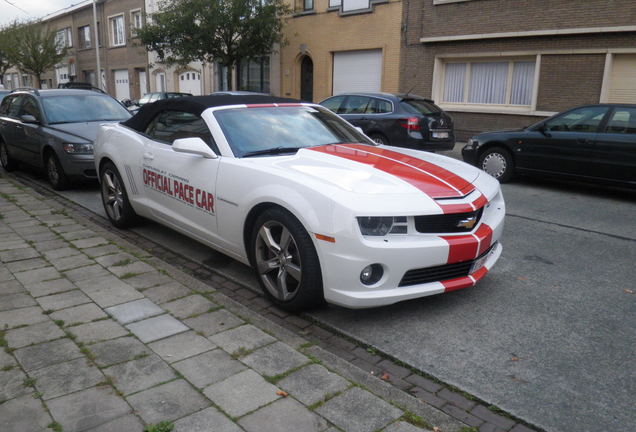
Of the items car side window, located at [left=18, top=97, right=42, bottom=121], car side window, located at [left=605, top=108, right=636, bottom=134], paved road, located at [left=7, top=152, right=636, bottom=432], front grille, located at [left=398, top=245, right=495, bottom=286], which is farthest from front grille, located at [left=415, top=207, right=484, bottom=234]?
car side window, located at [left=18, top=97, right=42, bottom=121]

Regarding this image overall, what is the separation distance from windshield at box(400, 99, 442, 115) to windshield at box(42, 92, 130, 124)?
18.9 ft

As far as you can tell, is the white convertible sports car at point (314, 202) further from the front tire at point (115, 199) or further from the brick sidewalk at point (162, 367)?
the front tire at point (115, 199)

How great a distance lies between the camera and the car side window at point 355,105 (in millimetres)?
12171

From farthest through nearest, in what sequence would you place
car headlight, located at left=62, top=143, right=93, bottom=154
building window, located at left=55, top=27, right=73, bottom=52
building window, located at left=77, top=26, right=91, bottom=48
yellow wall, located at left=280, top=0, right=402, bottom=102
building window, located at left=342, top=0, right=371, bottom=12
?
building window, located at left=55, top=27, right=73, bottom=52, building window, located at left=77, top=26, right=91, bottom=48, building window, located at left=342, top=0, right=371, bottom=12, yellow wall, located at left=280, top=0, right=402, bottom=102, car headlight, located at left=62, top=143, right=93, bottom=154

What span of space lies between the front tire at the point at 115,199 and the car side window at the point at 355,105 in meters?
7.08

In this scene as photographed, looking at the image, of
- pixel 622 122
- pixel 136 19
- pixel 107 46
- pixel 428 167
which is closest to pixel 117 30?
pixel 107 46

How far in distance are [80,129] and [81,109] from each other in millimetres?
842

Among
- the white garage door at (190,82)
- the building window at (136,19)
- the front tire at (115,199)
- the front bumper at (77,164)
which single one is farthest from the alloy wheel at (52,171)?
the building window at (136,19)

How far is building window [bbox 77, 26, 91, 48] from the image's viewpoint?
132ft

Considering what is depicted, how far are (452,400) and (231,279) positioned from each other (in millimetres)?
2347

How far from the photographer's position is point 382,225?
3529mm

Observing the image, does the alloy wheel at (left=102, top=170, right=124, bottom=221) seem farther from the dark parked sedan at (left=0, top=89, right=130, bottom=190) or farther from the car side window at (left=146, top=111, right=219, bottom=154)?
the dark parked sedan at (left=0, top=89, right=130, bottom=190)

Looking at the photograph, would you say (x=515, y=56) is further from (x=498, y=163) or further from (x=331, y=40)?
(x=331, y=40)

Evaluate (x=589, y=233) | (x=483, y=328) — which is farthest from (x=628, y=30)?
(x=483, y=328)
